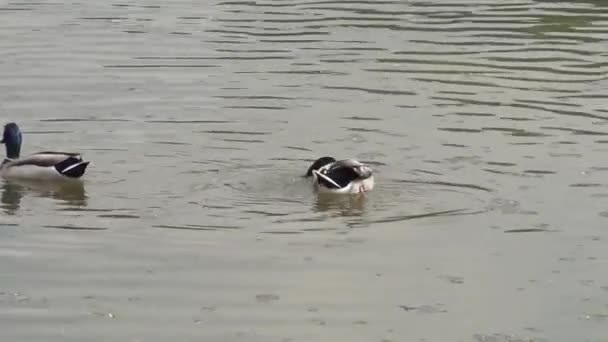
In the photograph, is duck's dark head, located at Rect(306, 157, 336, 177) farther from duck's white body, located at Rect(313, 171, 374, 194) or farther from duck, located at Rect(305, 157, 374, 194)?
duck's white body, located at Rect(313, 171, 374, 194)

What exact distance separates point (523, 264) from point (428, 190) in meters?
2.69

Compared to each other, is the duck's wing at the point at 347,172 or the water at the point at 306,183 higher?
the duck's wing at the point at 347,172

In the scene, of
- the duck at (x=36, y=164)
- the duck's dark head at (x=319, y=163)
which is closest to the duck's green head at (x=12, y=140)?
the duck at (x=36, y=164)

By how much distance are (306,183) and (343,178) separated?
595 millimetres

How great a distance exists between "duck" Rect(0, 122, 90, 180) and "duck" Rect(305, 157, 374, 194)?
8.55 ft

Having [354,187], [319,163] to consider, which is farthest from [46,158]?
[354,187]

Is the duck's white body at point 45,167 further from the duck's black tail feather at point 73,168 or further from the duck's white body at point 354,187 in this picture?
the duck's white body at point 354,187

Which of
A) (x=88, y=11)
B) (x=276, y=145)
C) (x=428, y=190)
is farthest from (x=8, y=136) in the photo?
(x=88, y=11)

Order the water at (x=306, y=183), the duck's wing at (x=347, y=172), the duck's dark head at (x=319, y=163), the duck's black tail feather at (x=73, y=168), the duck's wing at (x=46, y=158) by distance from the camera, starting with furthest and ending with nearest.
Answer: the duck's wing at (x=46, y=158), the duck's black tail feather at (x=73, y=168), the duck's dark head at (x=319, y=163), the duck's wing at (x=347, y=172), the water at (x=306, y=183)

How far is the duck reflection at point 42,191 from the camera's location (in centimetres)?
1608

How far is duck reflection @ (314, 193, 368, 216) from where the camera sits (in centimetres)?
1554

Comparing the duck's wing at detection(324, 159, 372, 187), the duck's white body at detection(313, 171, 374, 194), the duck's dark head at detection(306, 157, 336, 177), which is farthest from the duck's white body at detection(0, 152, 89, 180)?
the duck's wing at detection(324, 159, 372, 187)

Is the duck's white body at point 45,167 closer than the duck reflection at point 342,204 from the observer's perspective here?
No

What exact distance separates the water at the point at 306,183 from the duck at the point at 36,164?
0.17 metres
